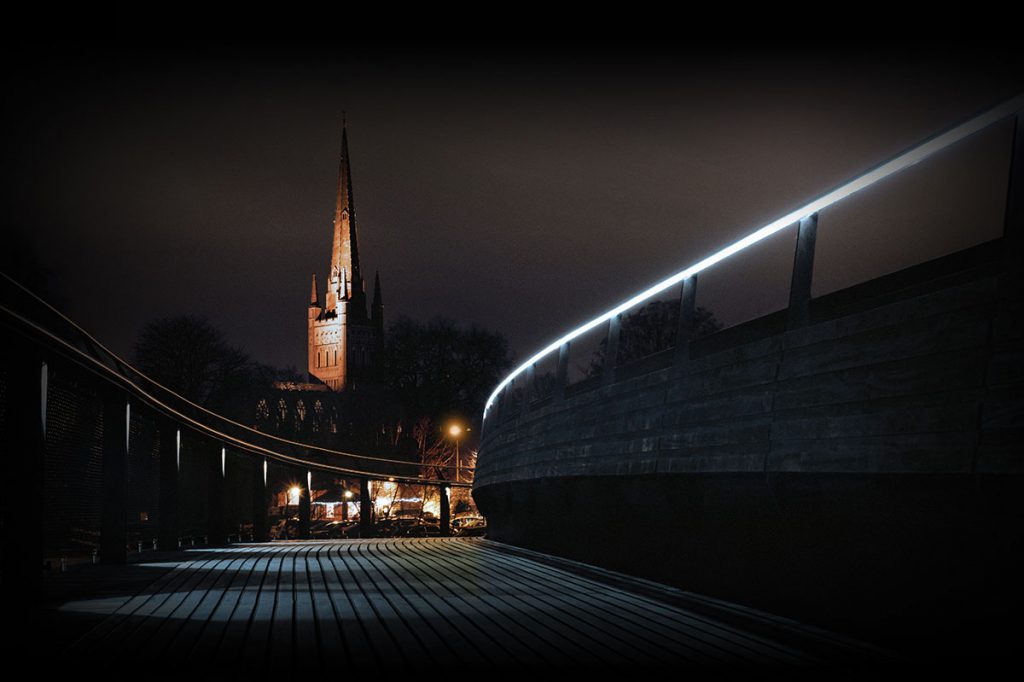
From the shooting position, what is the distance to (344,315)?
154 metres

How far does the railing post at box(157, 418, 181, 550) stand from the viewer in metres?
12.6

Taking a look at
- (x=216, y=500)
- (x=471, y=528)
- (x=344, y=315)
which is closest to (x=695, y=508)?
(x=216, y=500)

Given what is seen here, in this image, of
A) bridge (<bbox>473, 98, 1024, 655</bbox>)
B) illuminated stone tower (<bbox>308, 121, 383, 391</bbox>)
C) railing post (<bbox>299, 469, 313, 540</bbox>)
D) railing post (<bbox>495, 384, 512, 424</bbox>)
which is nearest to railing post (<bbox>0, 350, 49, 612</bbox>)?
bridge (<bbox>473, 98, 1024, 655</bbox>)

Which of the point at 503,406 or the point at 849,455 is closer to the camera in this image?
the point at 849,455

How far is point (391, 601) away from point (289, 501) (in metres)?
69.5

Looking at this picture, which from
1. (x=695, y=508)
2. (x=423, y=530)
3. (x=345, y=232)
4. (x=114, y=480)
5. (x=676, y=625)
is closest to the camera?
(x=676, y=625)

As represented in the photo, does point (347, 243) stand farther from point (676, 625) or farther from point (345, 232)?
point (676, 625)

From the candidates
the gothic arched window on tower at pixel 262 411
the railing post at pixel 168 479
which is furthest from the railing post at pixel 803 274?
the gothic arched window on tower at pixel 262 411

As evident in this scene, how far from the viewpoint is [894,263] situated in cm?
455

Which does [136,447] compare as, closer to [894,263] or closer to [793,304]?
[793,304]

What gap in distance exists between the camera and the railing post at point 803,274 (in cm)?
526

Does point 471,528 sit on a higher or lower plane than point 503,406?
lower

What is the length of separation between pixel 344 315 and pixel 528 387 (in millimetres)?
143519

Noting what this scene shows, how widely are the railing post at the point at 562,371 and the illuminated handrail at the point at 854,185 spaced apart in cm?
172
